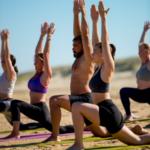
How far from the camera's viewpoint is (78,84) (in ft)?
15.7

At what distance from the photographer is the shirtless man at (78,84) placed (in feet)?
15.1

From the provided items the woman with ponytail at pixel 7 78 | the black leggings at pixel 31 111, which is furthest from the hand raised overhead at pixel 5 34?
the black leggings at pixel 31 111

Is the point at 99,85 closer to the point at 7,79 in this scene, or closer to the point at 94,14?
the point at 94,14

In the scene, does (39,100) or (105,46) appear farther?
(39,100)

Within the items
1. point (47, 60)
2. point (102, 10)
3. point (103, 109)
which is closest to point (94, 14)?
point (102, 10)

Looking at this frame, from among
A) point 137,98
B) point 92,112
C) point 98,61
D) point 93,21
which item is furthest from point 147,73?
point 92,112

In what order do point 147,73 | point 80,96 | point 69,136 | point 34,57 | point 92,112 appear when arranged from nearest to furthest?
point 92,112 < point 80,96 < point 69,136 < point 34,57 < point 147,73

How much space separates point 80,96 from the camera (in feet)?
15.4

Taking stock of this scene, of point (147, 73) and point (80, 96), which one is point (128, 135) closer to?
point (80, 96)

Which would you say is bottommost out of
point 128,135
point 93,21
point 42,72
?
point 128,135

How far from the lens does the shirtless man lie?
4.59m

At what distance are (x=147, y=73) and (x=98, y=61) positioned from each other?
2.59 meters

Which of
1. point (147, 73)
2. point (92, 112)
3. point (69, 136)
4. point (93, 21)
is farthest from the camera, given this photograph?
point (147, 73)

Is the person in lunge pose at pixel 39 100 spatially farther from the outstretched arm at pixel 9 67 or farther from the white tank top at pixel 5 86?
the white tank top at pixel 5 86
